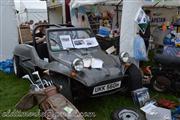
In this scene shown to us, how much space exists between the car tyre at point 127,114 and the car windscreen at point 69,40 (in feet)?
5.87

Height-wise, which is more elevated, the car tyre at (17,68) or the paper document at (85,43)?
the paper document at (85,43)

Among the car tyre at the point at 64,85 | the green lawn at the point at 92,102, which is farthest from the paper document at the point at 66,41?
the green lawn at the point at 92,102

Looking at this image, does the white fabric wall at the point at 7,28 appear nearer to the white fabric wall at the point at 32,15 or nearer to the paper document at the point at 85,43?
the paper document at the point at 85,43

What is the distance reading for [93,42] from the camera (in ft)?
18.4

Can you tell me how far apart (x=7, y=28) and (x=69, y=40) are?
4.05 m

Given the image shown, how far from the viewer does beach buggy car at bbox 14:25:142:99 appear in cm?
416

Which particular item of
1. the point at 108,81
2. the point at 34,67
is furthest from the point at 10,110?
the point at 108,81

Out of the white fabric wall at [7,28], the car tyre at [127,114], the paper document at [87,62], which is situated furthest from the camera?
the white fabric wall at [7,28]

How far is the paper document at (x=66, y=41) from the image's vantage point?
5.18 metres

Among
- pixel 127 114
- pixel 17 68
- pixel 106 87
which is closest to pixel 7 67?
pixel 17 68

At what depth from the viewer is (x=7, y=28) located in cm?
859

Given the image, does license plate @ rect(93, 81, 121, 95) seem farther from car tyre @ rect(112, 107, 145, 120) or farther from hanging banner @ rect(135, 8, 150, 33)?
hanging banner @ rect(135, 8, 150, 33)

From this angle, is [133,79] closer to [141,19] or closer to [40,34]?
[141,19]

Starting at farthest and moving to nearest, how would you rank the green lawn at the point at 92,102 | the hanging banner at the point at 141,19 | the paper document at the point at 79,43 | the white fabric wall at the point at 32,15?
the white fabric wall at the point at 32,15 < the hanging banner at the point at 141,19 < the paper document at the point at 79,43 < the green lawn at the point at 92,102
